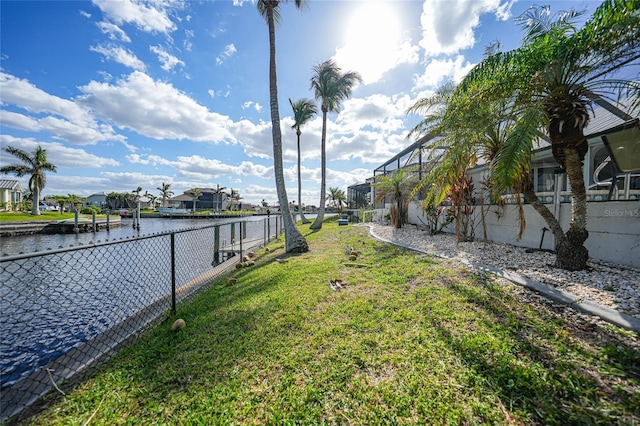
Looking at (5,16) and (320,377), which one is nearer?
(320,377)

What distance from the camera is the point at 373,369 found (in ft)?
7.38

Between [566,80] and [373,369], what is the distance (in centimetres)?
562

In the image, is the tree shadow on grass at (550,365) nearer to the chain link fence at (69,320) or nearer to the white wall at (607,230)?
the white wall at (607,230)

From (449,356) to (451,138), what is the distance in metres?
5.15

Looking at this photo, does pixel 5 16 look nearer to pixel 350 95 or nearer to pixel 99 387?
pixel 99 387

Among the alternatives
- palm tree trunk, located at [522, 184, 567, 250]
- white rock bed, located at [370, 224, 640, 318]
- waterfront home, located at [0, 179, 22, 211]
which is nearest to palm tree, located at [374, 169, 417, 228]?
white rock bed, located at [370, 224, 640, 318]

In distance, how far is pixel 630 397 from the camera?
175 centimetres

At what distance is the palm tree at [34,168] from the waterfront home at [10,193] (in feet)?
10.7

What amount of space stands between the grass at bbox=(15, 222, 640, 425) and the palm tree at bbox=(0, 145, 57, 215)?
131ft

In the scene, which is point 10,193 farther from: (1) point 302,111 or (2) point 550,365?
(2) point 550,365

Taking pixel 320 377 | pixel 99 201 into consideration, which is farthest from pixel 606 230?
pixel 99 201

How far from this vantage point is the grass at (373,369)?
1803 millimetres

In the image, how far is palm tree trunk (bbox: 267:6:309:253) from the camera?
8.17m

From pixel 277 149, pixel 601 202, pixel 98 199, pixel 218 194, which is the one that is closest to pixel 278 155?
pixel 277 149
